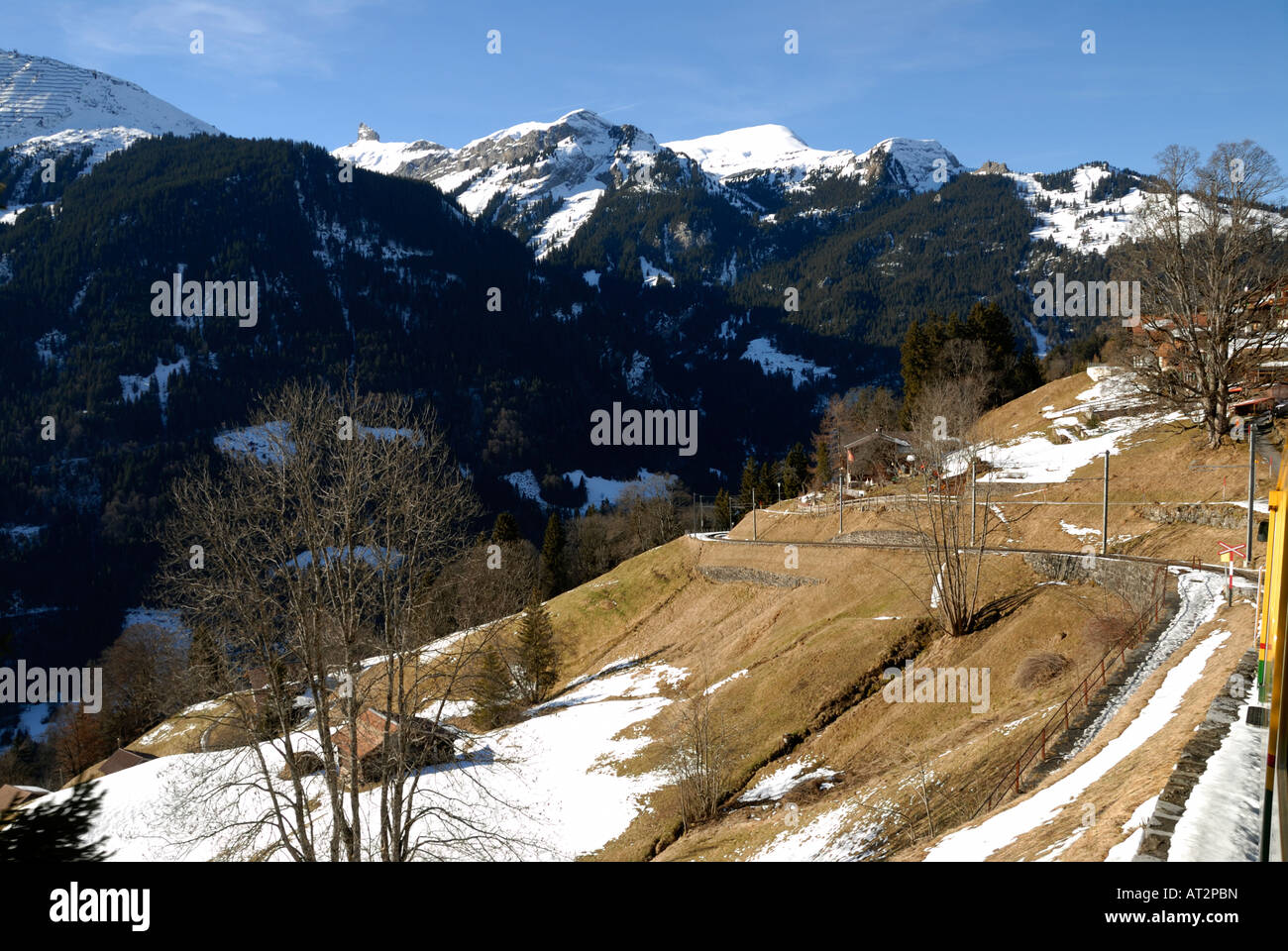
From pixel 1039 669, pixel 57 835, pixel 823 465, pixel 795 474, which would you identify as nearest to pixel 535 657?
pixel 1039 669

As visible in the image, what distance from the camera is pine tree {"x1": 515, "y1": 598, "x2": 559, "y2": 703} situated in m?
49.7

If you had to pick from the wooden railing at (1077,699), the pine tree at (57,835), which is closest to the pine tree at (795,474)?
the wooden railing at (1077,699)

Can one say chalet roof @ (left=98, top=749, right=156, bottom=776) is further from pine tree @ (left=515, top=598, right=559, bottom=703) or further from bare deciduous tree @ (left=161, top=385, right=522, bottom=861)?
bare deciduous tree @ (left=161, top=385, right=522, bottom=861)

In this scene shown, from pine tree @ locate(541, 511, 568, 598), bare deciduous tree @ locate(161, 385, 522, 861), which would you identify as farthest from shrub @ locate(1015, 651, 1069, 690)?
pine tree @ locate(541, 511, 568, 598)

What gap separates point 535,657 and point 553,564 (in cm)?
4239

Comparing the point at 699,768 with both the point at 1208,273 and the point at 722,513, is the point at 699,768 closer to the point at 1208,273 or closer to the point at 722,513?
the point at 1208,273

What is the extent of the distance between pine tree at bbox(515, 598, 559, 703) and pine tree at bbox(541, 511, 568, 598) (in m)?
36.3

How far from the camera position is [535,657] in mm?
50625

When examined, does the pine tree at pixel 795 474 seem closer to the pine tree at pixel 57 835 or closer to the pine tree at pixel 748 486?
the pine tree at pixel 748 486

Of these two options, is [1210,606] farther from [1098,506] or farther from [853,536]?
[853,536]

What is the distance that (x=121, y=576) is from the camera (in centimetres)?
15750

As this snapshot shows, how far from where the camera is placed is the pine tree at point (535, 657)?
163ft
